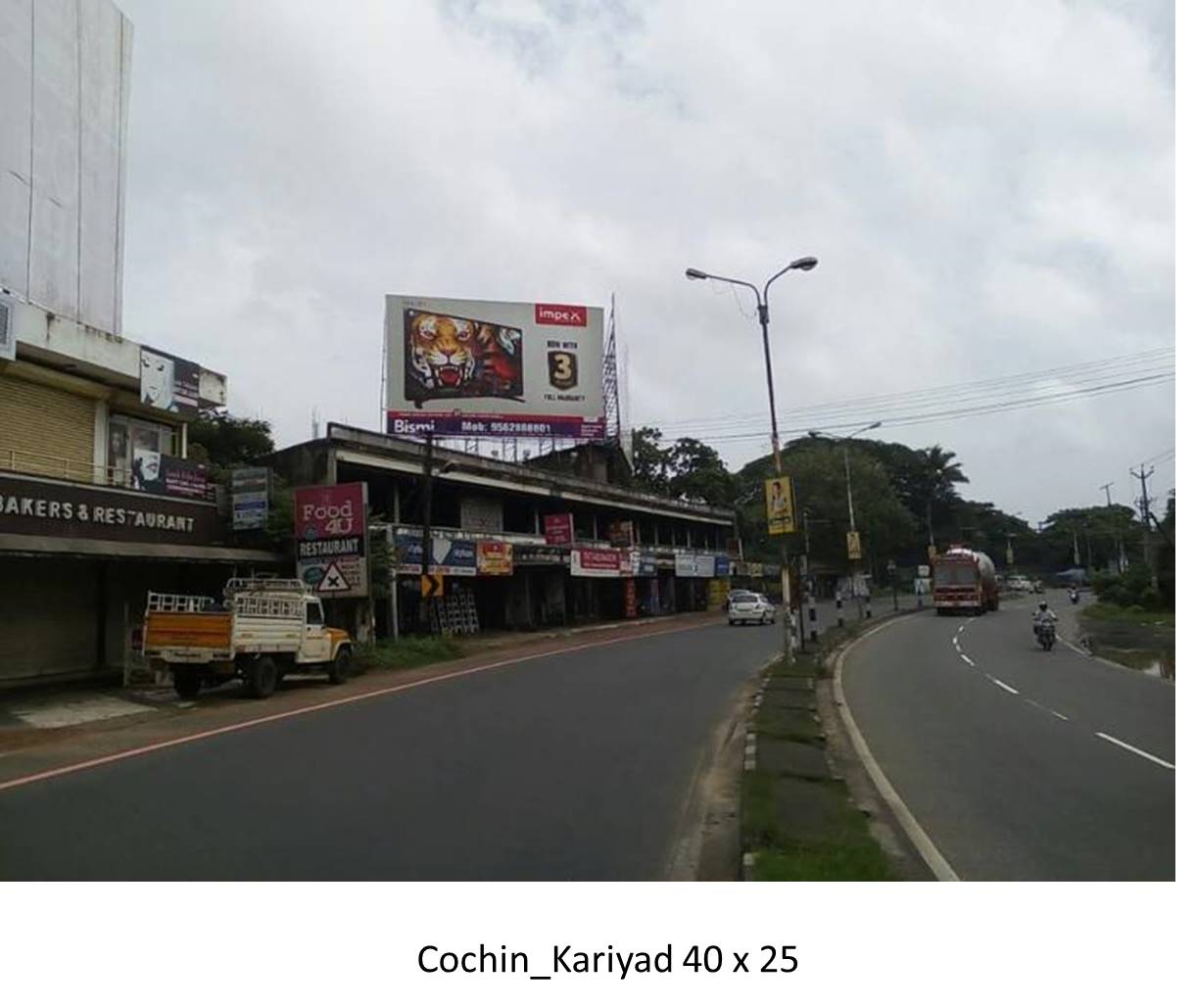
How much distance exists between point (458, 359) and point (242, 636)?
21566mm

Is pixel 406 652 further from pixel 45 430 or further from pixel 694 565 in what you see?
pixel 694 565

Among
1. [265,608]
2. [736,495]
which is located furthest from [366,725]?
[736,495]

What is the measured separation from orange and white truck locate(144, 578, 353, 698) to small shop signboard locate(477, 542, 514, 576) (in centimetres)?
1307

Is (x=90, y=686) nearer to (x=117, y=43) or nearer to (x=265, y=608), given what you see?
(x=265, y=608)

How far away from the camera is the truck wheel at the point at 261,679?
1778cm

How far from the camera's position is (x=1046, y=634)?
88.0 feet

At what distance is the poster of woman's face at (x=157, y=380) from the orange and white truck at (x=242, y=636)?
16.6 feet

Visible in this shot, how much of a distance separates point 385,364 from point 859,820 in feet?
102

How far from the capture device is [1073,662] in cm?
2328

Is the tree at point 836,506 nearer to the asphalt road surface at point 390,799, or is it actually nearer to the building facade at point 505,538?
the building facade at point 505,538

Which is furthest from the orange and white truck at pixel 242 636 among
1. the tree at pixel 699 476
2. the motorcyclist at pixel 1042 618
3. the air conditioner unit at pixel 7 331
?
the tree at pixel 699 476

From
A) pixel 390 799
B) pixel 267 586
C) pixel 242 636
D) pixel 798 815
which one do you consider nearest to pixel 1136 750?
pixel 798 815

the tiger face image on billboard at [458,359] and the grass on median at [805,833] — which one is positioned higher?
the tiger face image on billboard at [458,359]

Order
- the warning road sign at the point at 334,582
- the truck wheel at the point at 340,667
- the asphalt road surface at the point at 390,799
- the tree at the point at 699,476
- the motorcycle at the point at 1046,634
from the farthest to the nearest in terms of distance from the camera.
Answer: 1. the tree at the point at 699,476
2. the motorcycle at the point at 1046,634
3. the warning road sign at the point at 334,582
4. the truck wheel at the point at 340,667
5. the asphalt road surface at the point at 390,799
